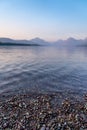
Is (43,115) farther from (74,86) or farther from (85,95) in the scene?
(74,86)

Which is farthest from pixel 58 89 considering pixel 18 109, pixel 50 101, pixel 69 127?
pixel 69 127

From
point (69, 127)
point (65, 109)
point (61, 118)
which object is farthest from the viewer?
point (65, 109)

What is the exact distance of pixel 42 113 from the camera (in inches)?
516

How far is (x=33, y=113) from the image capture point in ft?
43.1

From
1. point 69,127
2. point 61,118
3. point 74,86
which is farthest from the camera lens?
point 74,86

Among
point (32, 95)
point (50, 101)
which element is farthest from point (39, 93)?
point (50, 101)

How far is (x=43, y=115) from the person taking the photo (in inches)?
504

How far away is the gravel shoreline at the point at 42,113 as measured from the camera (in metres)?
11.4

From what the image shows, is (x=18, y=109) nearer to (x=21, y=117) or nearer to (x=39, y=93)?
(x=21, y=117)

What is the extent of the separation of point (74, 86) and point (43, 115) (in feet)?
32.8

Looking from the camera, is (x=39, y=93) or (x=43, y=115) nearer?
(x=43, y=115)

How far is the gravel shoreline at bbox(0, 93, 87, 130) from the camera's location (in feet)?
37.5

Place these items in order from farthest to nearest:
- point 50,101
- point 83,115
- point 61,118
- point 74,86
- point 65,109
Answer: point 74,86 → point 50,101 → point 65,109 → point 83,115 → point 61,118

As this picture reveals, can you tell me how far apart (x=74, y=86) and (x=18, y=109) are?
1009 cm
